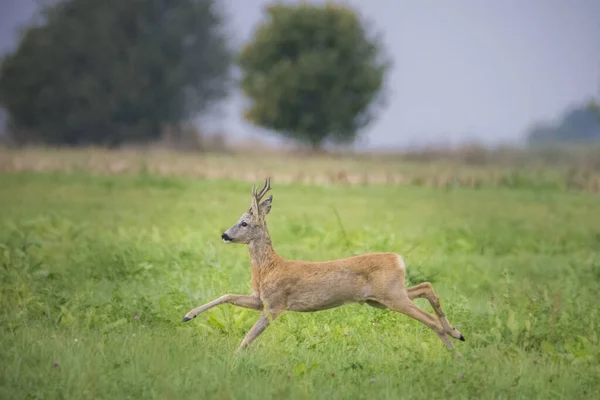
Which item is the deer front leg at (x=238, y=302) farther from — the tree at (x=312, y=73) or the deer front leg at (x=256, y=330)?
the tree at (x=312, y=73)

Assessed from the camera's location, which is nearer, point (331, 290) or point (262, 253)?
point (331, 290)

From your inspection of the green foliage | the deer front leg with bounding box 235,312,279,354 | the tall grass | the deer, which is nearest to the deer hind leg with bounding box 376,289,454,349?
the deer

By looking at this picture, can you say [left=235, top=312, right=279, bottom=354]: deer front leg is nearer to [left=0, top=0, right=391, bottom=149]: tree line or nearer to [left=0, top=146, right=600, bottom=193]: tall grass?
[left=0, top=146, right=600, bottom=193]: tall grass

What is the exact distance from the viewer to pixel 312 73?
191 feet

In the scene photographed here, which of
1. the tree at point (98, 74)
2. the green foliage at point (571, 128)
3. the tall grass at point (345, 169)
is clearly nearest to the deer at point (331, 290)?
the tall grass at point (345, 169)

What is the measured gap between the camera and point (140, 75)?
62.2m

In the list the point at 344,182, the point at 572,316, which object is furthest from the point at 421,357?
the point at 344,182

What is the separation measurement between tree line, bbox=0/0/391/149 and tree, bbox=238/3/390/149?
70mm

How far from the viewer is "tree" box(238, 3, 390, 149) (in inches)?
2313

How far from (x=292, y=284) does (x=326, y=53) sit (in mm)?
50908

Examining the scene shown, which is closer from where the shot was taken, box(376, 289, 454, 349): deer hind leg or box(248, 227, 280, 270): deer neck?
box(376, 289, 454, 349): deer hind leg

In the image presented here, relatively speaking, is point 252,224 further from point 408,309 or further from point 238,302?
point 408,309

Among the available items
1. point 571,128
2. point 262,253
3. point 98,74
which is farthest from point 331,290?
point 571,128

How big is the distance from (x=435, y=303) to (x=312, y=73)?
49.6 m
